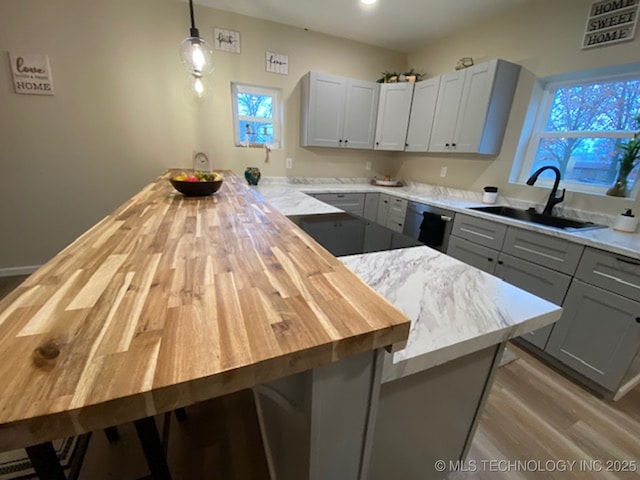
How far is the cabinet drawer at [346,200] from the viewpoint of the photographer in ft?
10.5

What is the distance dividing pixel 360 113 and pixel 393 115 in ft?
1.37

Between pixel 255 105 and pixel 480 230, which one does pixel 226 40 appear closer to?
pixel 255 105

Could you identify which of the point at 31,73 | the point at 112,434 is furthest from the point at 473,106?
the point at 31,73

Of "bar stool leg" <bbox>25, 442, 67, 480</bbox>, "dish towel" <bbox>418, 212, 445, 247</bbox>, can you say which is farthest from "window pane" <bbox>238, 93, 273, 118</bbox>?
"bar stool leg" <bbox>25, 442, 67, 480</bbox>

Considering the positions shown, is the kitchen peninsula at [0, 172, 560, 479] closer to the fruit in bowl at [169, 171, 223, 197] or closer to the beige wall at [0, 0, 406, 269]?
the fruit in bowl at [169, 171, 223, 197]

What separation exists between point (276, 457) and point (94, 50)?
141 inches

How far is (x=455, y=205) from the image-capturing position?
2555 millimetres

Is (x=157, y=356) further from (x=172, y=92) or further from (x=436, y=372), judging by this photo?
(x=172, y=92)

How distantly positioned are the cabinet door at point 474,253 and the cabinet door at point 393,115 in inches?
61.3

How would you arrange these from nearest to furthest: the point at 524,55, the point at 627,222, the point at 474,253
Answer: the point at 627,222 → the point at 474,253 → the point at 524,55

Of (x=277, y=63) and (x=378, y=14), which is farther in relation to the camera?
(x=277, y=63)

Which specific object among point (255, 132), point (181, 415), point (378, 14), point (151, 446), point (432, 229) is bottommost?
point (181, 415)

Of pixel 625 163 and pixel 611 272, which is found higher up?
pixel 625 163

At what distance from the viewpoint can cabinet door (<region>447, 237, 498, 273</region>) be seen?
2.21m
